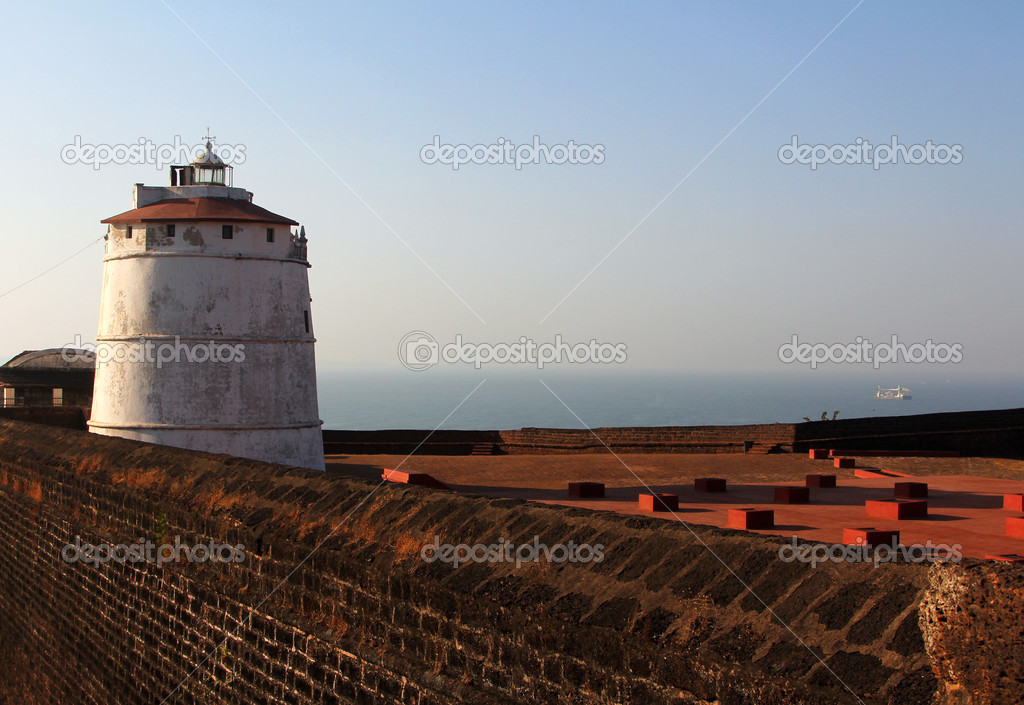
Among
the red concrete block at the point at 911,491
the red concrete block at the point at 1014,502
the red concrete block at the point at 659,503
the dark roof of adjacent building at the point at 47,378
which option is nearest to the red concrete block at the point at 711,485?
the red concrete block at the point at 659,503

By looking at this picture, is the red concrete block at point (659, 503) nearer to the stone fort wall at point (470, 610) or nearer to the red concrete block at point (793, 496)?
the red concrete block at point (793, 496)

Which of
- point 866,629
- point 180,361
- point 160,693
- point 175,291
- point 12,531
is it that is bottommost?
point 160,693

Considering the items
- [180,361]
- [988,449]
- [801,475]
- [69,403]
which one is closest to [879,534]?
[801,475]

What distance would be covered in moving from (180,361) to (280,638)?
46.5 ft

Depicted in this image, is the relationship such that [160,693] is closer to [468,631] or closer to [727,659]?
[468,631]

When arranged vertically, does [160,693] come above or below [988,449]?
below

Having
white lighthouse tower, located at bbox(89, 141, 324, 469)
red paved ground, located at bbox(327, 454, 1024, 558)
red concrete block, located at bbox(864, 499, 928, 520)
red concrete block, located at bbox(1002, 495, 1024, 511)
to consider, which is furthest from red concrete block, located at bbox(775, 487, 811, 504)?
white lighthouse tower, located at bbox(89, 141, 324, 469)

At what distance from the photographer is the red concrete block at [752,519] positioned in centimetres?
1092

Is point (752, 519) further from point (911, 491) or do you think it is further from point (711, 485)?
point (711, 485)

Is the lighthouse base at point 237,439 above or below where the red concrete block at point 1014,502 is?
above

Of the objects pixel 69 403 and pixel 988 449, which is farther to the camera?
pixel 69 403

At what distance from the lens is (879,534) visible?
9250 mm

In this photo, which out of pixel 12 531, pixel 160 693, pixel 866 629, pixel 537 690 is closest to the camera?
pixel 866 629

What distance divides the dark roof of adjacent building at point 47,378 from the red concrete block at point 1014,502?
2865 cm
